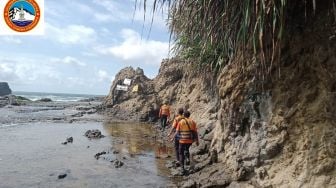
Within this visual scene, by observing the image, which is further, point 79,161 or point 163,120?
point 163,120

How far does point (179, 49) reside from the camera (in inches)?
683

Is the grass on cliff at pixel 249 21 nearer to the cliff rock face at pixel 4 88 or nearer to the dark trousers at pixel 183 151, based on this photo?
the dark trousers at pixel 183 151

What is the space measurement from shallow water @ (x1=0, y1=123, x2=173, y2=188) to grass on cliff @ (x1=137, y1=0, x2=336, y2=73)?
3.59 metres

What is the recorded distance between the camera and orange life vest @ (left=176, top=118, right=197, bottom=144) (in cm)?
1088

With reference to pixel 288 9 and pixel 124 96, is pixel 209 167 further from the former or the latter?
pixel 124 96

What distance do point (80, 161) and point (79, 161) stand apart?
0.03m

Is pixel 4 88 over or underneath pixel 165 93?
over

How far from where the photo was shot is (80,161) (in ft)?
40.7

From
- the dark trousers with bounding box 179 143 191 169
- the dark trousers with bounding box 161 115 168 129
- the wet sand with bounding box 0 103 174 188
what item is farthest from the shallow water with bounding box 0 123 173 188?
the dark trousers with bounding box 161 115 168 129

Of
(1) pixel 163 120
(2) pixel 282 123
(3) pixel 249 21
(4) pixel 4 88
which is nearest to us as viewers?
(3) pixel 249 21

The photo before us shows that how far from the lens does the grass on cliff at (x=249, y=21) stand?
668cm

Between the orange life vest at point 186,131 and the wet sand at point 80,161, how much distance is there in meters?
0.97

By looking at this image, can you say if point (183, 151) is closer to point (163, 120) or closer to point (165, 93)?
point (163, 120)

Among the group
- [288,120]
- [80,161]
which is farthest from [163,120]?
[288,120]
